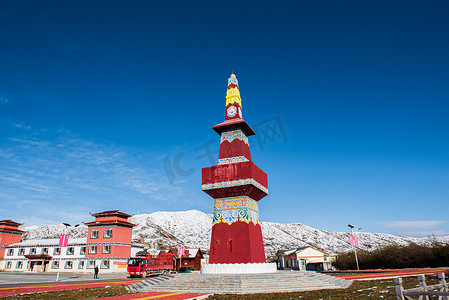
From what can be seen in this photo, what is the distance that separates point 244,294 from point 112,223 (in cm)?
3535

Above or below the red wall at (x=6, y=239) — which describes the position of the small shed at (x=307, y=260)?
below

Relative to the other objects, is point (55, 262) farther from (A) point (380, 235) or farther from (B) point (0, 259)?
(A) point (380, 235)

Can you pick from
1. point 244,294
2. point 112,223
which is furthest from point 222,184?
point 112,223

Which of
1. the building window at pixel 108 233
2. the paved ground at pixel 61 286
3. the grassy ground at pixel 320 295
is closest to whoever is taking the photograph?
the grassy ground at pixel 320 295

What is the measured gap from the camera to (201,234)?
110 meters

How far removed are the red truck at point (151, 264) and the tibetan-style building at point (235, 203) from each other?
14933 mm

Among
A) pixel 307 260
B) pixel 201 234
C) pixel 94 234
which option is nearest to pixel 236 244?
pixel 307 260

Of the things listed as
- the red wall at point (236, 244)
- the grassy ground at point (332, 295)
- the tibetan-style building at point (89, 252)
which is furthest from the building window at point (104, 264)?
the grassy ground at point (332, 295)

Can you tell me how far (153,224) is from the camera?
11169cm

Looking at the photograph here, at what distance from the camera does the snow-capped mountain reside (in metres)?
96.4

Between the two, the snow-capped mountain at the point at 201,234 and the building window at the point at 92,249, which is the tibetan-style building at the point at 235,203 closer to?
the building window at the point at 92,249

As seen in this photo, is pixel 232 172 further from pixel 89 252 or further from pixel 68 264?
pixel 68 264

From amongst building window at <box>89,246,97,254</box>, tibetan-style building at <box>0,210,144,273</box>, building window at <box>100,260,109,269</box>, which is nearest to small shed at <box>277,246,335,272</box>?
tibetan-style building at <box>0,210,144,273</box>

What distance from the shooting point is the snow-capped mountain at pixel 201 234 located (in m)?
96.4
